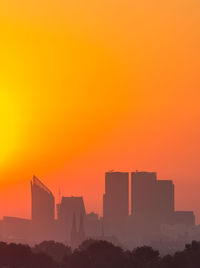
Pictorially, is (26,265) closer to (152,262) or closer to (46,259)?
(46,259)

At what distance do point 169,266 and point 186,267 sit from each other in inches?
111

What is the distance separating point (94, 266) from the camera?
196000 millimetres

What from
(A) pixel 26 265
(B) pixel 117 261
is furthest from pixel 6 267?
(B) pixel 117 261

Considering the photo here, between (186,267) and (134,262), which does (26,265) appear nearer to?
(134,262)

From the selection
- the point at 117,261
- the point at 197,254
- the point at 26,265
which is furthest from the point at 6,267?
the point at 197,254

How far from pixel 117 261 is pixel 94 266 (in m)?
5.15

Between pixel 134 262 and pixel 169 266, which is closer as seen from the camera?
pixel 169 266

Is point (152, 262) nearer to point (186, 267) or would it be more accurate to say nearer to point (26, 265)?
point (186, 267)

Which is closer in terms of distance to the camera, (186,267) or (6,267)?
(186,267)

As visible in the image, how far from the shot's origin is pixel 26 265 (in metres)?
200

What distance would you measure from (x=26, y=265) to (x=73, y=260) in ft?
29.0

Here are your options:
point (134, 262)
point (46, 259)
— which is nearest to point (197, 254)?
point (134, 262)

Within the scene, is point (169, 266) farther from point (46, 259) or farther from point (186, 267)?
point (46, 259)

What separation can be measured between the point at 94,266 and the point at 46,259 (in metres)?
9.04
